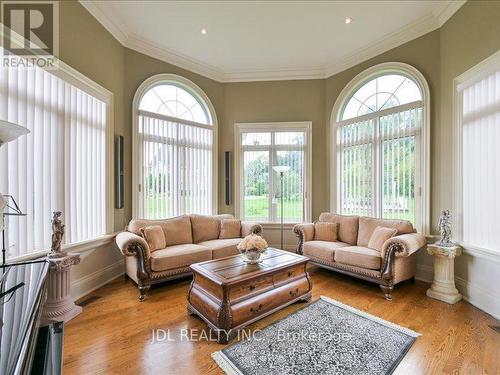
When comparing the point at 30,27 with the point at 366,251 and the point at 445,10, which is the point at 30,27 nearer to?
the point at 366,251

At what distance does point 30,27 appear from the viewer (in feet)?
7.92

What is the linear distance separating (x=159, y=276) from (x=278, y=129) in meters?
3.44

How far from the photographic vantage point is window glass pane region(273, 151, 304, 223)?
4.89 metres

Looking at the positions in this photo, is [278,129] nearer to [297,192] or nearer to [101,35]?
[297,192]

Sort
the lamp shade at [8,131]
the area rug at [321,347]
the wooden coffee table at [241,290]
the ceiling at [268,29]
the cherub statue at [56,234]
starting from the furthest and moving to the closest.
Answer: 1. the ceiling at [268,29]
2. the cherub statue at [56,234]
3. the wooden coffee table at [241,290]
4. the area rug at [321,347]
5. the lamp shade at [8,131]

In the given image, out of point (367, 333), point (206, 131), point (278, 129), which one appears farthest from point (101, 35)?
point (367, 333)

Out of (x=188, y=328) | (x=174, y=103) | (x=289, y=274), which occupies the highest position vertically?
(x=174, y=103)

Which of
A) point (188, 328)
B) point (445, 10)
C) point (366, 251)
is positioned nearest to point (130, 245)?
point (188, 328)

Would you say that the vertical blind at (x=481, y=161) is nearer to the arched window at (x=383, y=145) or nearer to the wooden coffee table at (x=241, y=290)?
the arched window at (x=383, y=145)

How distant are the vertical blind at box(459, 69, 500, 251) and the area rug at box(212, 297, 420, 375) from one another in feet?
5.13

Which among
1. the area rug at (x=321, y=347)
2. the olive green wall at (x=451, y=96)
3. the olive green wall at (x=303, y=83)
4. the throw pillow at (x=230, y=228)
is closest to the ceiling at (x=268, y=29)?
the olive green wall at (x=303, y=83)

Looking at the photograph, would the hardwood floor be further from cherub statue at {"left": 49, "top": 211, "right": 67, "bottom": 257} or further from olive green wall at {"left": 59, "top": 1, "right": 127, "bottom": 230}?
olive green wall at {"left": 59, "top": 1, "right": 127, "bottom": 230}

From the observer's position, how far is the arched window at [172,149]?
13.1 ft

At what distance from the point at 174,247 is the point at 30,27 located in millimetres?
2928
